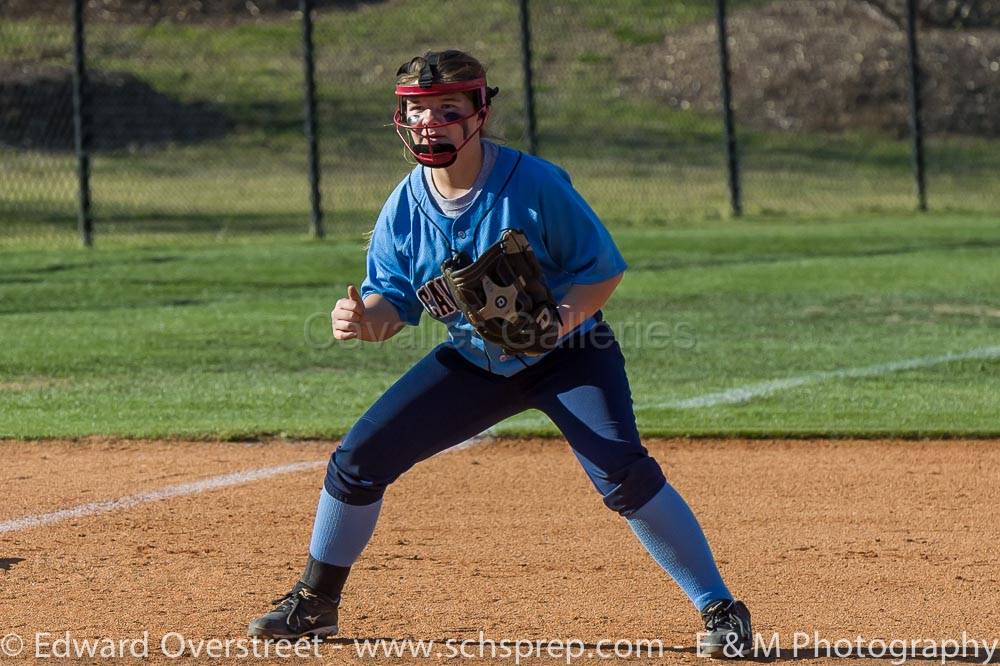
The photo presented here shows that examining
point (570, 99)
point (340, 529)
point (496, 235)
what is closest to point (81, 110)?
point (340, 529)

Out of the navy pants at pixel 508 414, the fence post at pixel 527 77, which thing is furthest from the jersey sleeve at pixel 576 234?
the fence post at pixel 527 77

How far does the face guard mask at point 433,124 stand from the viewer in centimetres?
446

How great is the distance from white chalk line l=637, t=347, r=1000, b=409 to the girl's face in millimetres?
4609

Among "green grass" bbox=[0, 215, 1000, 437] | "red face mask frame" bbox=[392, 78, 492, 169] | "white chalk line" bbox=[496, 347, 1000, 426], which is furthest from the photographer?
"white chalk line" bbox=[496, 347, 1000, 426]

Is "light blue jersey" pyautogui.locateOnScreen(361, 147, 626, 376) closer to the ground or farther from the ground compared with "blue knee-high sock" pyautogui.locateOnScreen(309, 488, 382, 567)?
farther from the ground

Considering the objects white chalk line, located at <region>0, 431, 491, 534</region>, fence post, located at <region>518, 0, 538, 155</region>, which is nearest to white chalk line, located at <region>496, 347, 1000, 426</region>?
white chalk line, located at <region>0, 431, 491, 534</region>

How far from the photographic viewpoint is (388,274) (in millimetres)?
4738

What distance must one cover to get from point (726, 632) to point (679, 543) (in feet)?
0.93

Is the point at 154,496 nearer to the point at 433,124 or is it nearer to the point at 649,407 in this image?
the point at 433,124

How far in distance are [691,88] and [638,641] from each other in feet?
92.1

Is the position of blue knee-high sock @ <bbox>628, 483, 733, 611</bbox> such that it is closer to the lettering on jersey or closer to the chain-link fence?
the lettering on jersey

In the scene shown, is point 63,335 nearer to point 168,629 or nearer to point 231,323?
point 231,323

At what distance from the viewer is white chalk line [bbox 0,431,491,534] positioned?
247 inches

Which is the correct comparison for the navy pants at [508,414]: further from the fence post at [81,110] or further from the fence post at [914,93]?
the fence post at [914,93]
